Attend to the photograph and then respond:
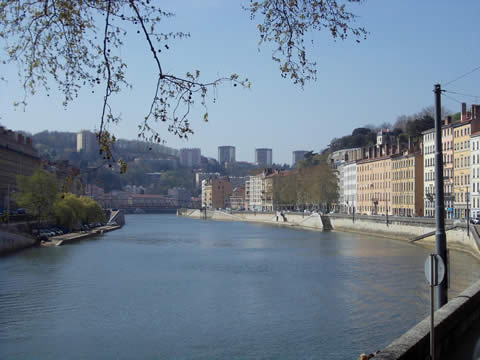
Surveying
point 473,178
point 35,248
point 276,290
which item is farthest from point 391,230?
point 276,290

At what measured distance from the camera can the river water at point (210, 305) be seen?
16.8m

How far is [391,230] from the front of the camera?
199ft

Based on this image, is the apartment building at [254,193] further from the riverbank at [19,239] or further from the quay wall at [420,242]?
the riverbank at [19,239]

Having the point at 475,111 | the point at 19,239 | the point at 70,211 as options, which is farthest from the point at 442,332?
the point at 70,211

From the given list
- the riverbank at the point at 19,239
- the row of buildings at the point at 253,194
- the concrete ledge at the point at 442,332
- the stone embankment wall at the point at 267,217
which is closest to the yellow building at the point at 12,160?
the riverbank at the point at 19,239

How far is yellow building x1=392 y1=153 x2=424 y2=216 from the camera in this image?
73750 millimetres

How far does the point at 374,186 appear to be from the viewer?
290ft

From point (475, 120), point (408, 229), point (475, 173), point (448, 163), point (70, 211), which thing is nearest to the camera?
point (408, 229)

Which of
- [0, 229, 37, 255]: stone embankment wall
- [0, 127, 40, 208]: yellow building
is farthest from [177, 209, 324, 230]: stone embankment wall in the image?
[0, 229, 37, 255]: stone embankment wall

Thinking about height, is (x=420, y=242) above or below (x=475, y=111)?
below

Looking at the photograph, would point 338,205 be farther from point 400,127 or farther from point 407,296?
point 407,296

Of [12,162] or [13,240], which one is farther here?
[12,162]

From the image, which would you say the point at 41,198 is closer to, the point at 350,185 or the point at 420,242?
the point at 420,242

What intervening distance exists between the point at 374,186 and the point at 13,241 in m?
54.9
